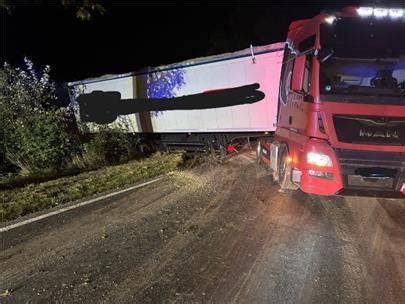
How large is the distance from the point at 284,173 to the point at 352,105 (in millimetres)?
1882

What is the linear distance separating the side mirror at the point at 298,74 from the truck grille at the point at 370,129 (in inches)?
42.1

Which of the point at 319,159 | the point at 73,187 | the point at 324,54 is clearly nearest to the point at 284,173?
the point at 319,159

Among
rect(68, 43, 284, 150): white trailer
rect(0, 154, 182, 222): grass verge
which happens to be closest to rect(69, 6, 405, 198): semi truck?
rect(68, 43, 284, 150): white trailer

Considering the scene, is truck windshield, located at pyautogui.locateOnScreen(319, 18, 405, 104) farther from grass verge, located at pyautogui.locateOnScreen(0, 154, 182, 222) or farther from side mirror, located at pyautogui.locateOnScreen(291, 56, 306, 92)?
grass verge, located at pyautogui.locateOnScreen(0, 154, 182, 222)

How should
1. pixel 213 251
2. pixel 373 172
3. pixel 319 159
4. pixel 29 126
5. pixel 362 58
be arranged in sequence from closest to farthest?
pixel 213 251 → pixel 373 172 → pixel 319 159 → pixel 362 58 → pixel 29 126

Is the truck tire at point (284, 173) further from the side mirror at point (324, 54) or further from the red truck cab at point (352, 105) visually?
the side mirror at point (324, 54)

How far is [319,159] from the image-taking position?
246 inches

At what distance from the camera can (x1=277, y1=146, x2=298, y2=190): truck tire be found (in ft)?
24.0

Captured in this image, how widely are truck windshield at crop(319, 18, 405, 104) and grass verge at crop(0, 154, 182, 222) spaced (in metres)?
4.76

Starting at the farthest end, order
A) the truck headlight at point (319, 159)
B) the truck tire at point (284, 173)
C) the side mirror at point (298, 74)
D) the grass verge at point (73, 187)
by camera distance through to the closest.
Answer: the grass verge at point (73, 187) < the truck tire at point (284, 173) < the side mirror at point (298, 74) < the truck headlight at point (319, 159)

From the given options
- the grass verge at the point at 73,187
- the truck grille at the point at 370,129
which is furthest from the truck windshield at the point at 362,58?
the grass verge at the point at 73,187

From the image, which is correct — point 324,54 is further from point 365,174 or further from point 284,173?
point 284,173

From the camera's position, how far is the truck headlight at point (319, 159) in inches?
244

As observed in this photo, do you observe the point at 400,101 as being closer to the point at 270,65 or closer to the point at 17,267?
the point at 270,65
